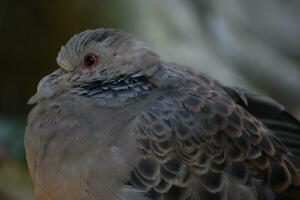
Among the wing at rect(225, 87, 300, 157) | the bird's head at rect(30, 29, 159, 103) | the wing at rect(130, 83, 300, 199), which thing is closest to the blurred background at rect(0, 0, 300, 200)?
the wing at rect(225, 87, 300, 157)

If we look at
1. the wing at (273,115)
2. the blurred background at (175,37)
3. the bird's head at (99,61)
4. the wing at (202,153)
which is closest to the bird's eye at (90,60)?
the bird's head at (99,61)

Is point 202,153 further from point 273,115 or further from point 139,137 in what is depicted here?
point 273,115

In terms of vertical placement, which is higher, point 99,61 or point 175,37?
point 99,61

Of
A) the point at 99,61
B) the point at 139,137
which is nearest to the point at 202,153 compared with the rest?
the point at 139,137

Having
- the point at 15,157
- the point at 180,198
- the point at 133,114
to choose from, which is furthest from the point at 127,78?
the point at 15,157

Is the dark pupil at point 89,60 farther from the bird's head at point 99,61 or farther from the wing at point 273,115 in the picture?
the wing at point 273,115

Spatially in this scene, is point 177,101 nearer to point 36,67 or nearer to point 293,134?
point 293,134

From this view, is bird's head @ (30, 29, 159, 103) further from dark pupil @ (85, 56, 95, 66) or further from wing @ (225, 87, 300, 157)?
wing @ (225, 87, 300, 157)
